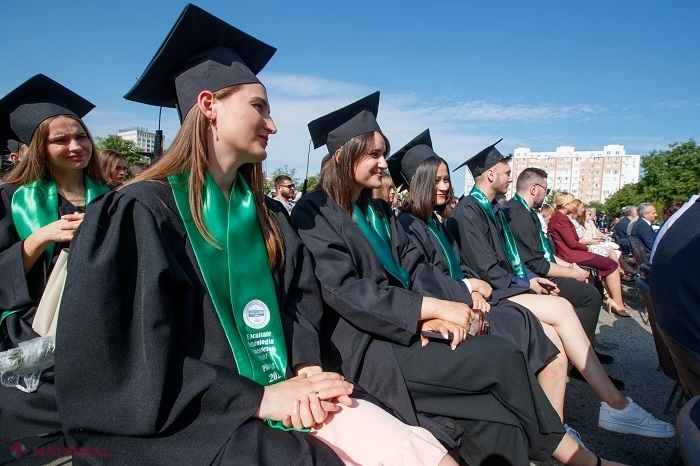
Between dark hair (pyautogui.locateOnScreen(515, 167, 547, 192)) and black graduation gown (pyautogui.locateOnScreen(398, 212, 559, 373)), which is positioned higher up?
dark hair (pyautogui.locateOnScreen(515, 167, 547, 192))

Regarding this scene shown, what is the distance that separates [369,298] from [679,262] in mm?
1351

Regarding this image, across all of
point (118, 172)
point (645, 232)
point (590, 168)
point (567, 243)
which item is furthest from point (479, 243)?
point (590, 168)

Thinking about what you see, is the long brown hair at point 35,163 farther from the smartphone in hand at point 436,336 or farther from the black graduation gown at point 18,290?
the smartphone in hand at point 436,336

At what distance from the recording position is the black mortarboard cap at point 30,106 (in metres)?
2.46

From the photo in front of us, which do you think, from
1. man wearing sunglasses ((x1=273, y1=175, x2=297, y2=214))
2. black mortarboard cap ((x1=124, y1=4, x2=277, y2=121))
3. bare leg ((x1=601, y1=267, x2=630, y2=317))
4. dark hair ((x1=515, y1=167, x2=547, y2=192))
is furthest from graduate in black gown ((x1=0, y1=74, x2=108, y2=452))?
man wearing sunglasses ((x1=273, y1=175, x2=297, y2=214))

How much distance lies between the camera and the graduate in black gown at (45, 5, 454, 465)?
1331mm

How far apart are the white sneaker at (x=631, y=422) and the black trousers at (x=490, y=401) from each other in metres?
1.05

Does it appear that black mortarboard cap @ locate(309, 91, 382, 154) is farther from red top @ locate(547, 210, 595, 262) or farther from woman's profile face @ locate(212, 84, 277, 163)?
red top @ locate(547, 210, 595, 262)

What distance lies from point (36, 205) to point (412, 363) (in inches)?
80.4

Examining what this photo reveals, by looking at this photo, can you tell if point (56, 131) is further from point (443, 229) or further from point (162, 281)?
point (443, 229)

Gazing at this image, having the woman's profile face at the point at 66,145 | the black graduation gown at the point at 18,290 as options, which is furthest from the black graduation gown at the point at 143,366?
the woman's profile face at the point at 66,145

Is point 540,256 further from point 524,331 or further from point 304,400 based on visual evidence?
point 304,400

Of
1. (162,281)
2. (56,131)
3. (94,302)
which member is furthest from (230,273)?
(56,131)

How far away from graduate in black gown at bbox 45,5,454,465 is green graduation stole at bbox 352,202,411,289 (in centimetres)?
63
